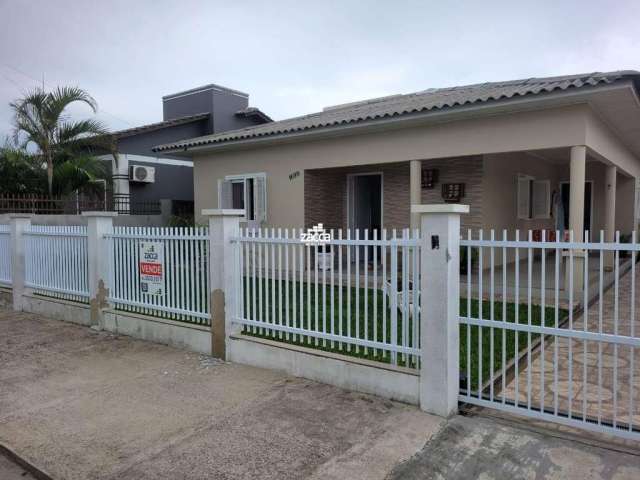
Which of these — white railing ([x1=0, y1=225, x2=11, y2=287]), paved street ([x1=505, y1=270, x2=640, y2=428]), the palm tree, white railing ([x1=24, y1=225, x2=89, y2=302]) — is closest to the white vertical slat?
paved street ([x1=505, y1=270, x2=640, y2=428])

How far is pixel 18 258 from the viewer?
8.12 meters

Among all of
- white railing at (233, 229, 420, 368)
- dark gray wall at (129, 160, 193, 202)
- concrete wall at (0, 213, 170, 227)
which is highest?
dark gray wall at (129, 160, 193, 202)

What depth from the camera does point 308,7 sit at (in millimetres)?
10391

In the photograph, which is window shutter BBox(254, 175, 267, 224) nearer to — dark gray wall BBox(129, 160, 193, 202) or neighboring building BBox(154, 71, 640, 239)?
neighboring building BBox(154, 71, 640, 239)

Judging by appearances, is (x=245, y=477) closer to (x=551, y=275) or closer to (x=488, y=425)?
(x=488, y=425)

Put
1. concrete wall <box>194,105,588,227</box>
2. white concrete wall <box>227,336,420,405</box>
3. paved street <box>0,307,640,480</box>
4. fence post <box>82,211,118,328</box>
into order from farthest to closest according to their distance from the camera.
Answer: concrete wall <box>194,105,588,227</box> < fence post <box>82,211,118,328</box> < white concrete wall <box>227,336,420,405</box> < paved street <box>0,307,640,480</box>

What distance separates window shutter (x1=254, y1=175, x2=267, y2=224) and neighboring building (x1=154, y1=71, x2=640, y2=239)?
0.9 inches

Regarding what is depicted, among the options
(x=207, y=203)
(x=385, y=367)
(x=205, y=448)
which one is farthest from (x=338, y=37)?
(x=205, y=448)

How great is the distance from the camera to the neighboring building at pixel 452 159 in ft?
23.4

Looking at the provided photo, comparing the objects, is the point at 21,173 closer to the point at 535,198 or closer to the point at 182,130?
the point at 182,130

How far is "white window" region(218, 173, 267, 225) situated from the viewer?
10.9m

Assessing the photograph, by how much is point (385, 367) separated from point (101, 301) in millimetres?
4498

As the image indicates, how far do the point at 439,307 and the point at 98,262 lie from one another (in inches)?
197

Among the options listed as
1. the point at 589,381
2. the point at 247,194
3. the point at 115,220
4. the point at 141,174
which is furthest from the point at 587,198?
the point at 115,220
